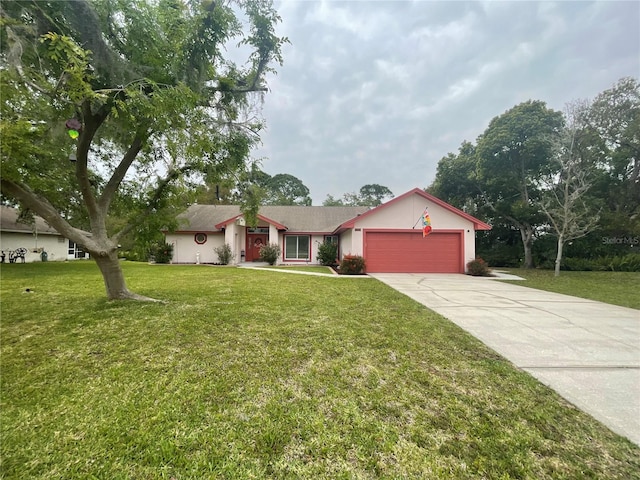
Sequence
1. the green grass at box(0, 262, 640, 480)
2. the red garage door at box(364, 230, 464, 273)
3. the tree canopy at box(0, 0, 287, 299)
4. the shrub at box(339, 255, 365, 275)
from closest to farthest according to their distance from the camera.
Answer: the green grass at box(0, 262, 640, 480) → the tree canopy at box(0, 0, 287, 299) → the shrub at box(339, 255, 365, 275) → the red garage door at box(364, 230, 464, 273)

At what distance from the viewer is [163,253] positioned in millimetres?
17609

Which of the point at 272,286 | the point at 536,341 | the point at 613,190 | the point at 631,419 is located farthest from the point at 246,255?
the point at 613,190

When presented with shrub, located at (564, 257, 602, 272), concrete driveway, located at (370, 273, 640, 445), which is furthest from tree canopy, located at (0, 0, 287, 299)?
shrub, located at (564, 257, 602, 272)

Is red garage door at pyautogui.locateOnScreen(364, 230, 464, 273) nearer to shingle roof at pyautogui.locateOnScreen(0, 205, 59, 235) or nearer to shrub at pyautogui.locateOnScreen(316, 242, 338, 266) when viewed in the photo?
shrub at pyautogui.locateOnScreen(316, 242, 338, 266)

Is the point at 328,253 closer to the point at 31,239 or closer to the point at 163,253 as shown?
the point at 163,253

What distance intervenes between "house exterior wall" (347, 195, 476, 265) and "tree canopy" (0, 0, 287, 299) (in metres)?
8.62

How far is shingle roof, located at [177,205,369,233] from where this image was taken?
61.4 feet

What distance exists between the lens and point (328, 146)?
22516 millimetres

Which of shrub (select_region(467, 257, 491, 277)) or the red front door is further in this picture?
the red front door

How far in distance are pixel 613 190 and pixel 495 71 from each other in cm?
1506

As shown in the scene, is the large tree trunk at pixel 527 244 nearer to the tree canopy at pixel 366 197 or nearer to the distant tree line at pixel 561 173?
the distant tree line at pixel 561 173

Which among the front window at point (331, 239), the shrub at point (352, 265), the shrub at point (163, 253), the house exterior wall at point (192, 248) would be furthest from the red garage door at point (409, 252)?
the shrub at point (163, 253)

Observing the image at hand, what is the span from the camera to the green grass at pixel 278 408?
1938 millimetres

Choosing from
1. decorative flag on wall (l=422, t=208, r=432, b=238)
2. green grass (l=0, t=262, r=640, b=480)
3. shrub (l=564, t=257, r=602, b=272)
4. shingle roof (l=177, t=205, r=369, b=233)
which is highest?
shingle roof (l=177, t=205, r=369, b=233)
